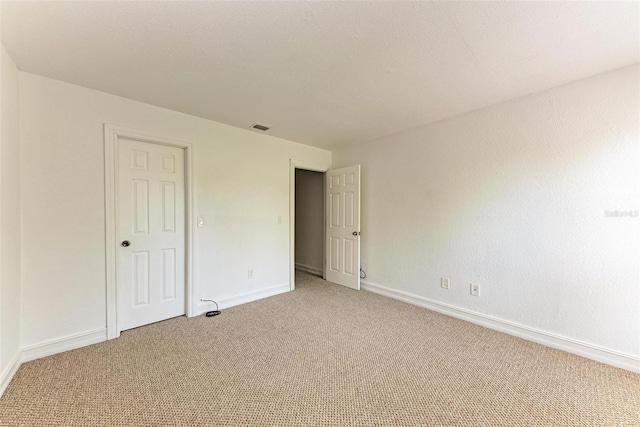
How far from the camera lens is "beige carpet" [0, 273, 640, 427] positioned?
154cm

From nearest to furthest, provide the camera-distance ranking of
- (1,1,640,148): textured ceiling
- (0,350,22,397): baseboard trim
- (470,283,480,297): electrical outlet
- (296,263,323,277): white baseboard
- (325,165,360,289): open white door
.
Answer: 1. (1,1,640,148): textured ceiling
2. (0,350,22,397): baseboard trim
3. (470,283,480,297): electrical outlet
4. (325,165,360,289): open white door
5. (296,263,323,277): white baseboard

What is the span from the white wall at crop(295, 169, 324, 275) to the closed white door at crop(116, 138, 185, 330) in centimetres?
261

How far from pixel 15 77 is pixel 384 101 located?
118 inches

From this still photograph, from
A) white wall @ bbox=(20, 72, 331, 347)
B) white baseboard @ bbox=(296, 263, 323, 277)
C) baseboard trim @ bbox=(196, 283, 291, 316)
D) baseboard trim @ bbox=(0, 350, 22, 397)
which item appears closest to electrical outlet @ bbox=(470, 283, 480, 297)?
baseboard trim @ bbox=(196, 283, 291, 316)

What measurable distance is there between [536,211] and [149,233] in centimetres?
386

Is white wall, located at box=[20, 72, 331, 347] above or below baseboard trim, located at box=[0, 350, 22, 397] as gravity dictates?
above

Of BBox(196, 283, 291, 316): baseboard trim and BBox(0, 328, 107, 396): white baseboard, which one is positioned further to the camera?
BBox(196, 283, 291, 316): baseboard trim

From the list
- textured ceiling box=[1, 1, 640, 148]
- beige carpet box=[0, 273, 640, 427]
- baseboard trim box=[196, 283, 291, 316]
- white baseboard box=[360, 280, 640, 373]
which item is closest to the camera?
textured ceiling box=[1, 1, 640, 148]

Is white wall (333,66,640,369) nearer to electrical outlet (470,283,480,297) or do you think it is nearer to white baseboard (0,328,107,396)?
electrical outlet (470,283,480,297)

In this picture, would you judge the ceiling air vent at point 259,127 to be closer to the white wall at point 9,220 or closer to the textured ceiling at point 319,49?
the textured ceiling at point 319,49

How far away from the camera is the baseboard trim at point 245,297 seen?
3072 mm

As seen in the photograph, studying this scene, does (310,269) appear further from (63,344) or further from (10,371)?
(10,371)

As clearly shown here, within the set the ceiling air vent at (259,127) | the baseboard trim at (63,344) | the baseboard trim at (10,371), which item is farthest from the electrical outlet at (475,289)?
the baseboard trim at (10,371)

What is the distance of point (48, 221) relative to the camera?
2145 millimetres
